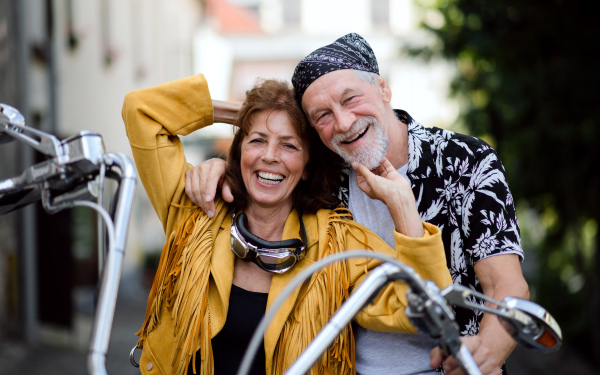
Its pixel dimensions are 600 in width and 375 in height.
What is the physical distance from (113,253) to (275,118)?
1.31 metres

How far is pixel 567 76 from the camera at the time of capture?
551 cm

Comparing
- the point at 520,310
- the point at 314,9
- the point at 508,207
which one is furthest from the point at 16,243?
the point at 314,9

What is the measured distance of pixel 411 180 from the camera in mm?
2488

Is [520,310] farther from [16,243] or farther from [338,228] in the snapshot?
[16,243]

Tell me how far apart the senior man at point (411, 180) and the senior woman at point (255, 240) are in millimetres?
109

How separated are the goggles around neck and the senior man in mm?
184

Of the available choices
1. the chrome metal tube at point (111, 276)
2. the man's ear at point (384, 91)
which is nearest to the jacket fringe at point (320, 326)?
the man's ear at point (384, 91)

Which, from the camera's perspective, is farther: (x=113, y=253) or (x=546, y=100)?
(x=546, y=100)

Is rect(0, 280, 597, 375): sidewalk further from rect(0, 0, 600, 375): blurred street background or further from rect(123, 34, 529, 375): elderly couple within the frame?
rect(123, 34, 529, 375): elderly couple

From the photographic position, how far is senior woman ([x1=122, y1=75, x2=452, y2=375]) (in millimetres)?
2271

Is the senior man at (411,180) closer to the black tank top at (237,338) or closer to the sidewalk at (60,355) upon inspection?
the black tank top at (237,338)

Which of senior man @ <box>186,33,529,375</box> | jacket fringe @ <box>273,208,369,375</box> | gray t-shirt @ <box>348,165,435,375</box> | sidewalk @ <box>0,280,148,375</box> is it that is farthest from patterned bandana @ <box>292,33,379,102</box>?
sidewalk @ <box>0,280,148,375</box>

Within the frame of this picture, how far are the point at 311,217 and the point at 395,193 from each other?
20.6 inches

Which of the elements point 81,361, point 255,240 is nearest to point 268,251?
point 255,240
